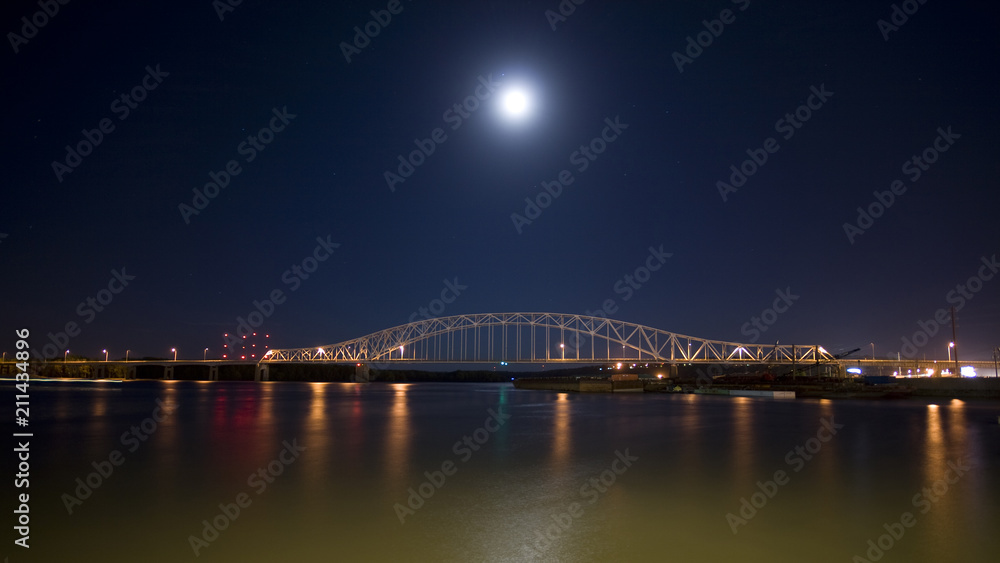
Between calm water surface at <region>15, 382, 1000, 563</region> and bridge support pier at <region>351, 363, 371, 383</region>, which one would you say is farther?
bridge support pier at <region>351, 363, 371, 383</region>

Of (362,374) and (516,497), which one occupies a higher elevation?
(516,497)

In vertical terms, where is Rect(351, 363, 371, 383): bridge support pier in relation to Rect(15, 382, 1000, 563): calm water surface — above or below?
below

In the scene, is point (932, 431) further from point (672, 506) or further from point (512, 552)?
point (512, 552)

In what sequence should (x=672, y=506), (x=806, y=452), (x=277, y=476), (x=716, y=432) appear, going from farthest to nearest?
1. (x=716, y=432)
2. (x=806, y=452)
3. (x=277, y=476)
4. (x=672, y=506)

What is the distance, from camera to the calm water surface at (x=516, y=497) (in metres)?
5.59

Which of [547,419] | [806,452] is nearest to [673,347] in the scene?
[547,419]

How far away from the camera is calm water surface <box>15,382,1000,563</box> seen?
5586 mm

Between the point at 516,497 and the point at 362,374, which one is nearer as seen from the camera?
the point at 516,497

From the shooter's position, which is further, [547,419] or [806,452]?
[547,419]

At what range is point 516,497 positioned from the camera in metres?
7.64

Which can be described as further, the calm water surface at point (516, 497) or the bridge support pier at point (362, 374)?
the bridge support pier at point (362, 374)

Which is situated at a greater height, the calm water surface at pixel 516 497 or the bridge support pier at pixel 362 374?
the calm water surface at pixel 516 497

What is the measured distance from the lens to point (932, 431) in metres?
16.1

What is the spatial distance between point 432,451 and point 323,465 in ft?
8.11
